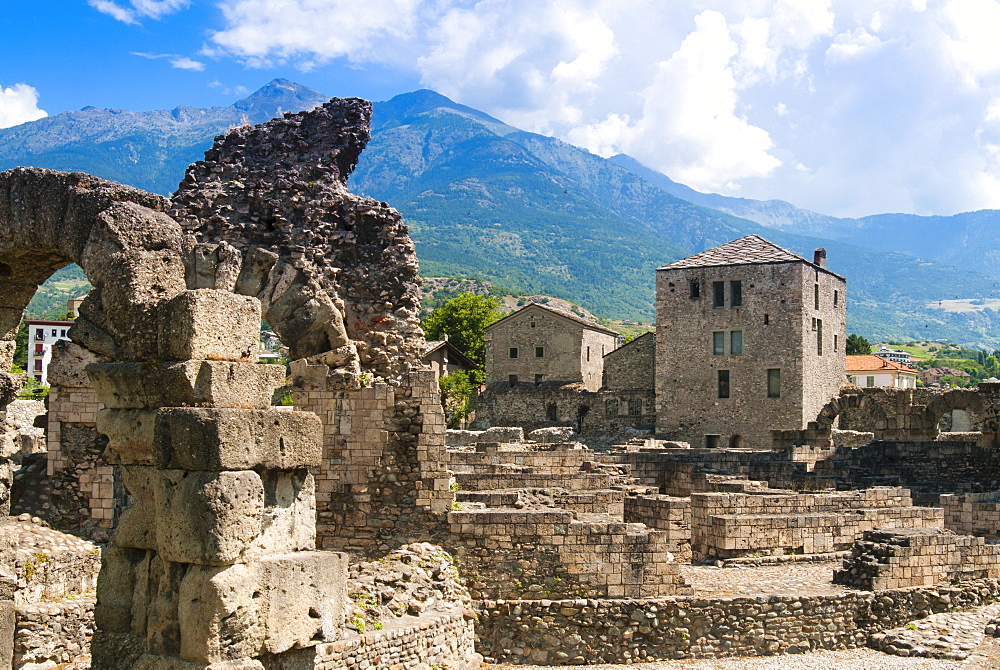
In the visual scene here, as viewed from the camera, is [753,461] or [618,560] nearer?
[618,560]

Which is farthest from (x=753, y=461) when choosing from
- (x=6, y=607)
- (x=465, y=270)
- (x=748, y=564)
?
(x=465, y=270)

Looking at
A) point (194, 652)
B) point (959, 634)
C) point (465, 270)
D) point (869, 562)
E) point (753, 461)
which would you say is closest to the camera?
point (194, 652)

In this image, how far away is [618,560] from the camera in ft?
42.2

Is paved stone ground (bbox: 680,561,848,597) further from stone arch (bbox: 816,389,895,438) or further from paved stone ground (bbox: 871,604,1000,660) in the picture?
stone arch (bbox: 816,389,895,438)

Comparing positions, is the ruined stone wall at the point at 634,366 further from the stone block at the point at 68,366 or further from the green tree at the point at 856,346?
the green tree at the point at 856,346

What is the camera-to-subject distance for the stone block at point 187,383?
7.10 metres

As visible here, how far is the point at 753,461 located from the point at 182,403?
72.3ft

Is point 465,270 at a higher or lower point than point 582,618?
higher

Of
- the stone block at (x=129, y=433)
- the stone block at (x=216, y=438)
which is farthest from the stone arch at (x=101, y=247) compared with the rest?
the stone block at (x=216, y=438)

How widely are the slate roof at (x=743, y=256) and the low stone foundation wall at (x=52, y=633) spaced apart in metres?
34.1

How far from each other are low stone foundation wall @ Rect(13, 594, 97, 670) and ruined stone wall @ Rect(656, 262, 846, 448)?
114 ft

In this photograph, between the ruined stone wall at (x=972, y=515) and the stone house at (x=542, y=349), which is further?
the stone house at (x=542, y=349)

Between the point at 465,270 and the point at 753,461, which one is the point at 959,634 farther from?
the point at 465,270

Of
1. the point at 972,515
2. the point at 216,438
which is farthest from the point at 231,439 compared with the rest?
the point at 972,515
